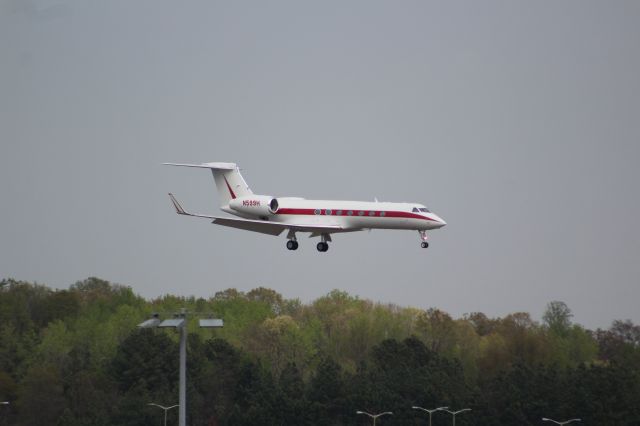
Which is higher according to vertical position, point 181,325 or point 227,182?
point 227,182

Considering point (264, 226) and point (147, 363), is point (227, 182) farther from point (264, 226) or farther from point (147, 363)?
point (147, 363)

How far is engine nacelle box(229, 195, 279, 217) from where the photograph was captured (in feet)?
276

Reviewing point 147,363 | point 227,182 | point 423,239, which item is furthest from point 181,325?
point 147,363

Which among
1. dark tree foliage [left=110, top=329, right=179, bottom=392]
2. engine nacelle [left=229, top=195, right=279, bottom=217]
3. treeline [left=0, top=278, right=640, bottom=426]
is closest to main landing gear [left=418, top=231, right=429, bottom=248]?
engine nacelle [left=229, top=195, right=279, bottom=217]

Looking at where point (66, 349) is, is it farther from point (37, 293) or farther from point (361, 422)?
point (361, 422)

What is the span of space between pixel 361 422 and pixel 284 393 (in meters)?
6.78

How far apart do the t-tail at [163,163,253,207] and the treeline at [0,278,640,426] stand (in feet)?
96.1

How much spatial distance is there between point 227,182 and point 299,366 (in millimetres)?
60497

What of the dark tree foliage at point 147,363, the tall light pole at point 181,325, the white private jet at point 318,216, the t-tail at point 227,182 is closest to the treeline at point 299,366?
the dark tree foliage at point 147,363

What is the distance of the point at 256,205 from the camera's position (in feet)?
279

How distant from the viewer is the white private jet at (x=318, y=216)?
7906 centimetres

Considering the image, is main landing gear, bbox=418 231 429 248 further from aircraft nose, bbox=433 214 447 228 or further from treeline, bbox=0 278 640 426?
treeline, bbox=0 278 640 426

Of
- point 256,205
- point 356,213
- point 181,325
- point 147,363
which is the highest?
point 256,205

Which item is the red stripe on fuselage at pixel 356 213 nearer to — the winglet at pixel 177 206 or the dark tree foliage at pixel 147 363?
the winglet at pixel 177 206
